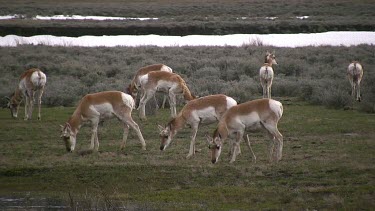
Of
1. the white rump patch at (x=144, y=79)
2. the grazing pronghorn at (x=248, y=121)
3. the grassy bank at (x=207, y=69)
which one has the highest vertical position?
the grazing pronghorn at (x=248, y=121)

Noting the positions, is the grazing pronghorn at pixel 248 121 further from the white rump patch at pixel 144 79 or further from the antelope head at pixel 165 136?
the white rump patch at pixel 144 79

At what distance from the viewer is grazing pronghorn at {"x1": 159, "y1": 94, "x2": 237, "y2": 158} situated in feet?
56.0

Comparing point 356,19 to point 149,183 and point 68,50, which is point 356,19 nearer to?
point 68,50

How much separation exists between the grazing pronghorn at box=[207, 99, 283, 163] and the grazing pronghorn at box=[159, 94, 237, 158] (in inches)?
45.3

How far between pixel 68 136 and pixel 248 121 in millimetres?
4933

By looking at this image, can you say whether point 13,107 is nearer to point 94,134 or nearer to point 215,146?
point 94,134

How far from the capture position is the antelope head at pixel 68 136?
17469 mm

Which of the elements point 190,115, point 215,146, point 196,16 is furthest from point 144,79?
point 196,16

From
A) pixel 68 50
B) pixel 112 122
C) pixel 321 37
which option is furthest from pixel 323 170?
pixel 321 37

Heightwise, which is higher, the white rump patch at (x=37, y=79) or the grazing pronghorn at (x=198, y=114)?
the grazing pronghorn at (x=198, y=114)

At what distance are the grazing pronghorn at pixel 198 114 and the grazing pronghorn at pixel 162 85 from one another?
4034 millimetres

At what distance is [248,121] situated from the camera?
15.7m

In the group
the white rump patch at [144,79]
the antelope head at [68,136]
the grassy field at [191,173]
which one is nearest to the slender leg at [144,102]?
the white rump patch at [144,79]

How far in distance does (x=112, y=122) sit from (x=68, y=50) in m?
21.2
